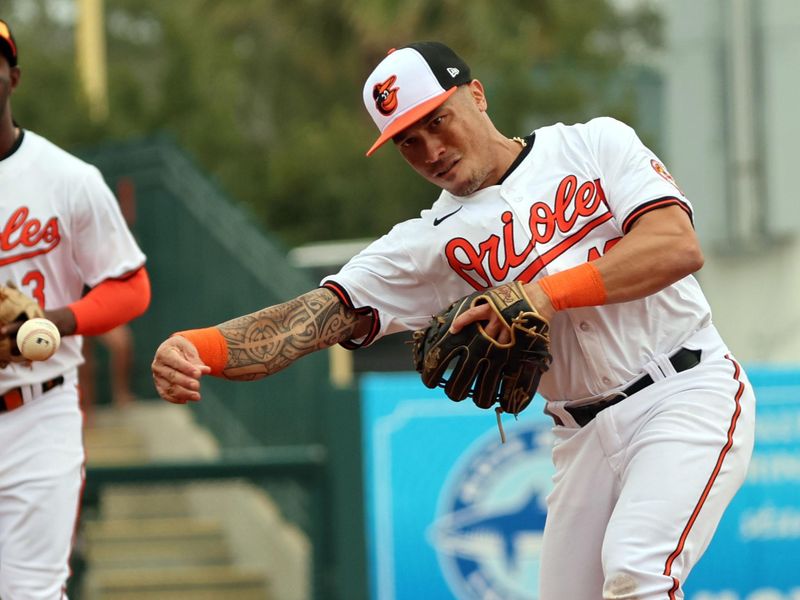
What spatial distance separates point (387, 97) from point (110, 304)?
4.75 ft

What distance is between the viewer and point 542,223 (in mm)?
4570

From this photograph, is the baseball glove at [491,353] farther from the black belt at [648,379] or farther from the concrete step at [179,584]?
the concrete step at [179,584]

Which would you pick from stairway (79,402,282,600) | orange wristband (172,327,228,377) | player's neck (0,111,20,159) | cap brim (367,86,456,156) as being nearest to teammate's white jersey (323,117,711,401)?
cap brim (367,86,456,156)

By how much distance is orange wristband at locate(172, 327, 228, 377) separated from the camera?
173 inches

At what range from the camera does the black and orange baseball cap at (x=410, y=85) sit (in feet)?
14.8

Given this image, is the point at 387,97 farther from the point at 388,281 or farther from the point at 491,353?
the point at 491,353

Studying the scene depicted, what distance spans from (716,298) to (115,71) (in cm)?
1214

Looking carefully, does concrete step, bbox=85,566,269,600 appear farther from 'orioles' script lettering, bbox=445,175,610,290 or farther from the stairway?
'orioles' script lettering, bbox=445,175,610,290

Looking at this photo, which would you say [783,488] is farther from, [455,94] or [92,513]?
[455,94]

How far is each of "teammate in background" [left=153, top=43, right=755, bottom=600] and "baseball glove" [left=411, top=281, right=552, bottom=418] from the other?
6 cm

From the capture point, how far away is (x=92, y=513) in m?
9.41

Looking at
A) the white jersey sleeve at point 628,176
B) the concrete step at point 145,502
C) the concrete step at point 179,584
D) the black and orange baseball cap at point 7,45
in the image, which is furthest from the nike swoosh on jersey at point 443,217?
the concrete step at point 145,502

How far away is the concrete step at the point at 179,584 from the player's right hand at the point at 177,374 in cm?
609

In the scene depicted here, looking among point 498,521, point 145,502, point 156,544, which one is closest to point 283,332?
point 498,521
